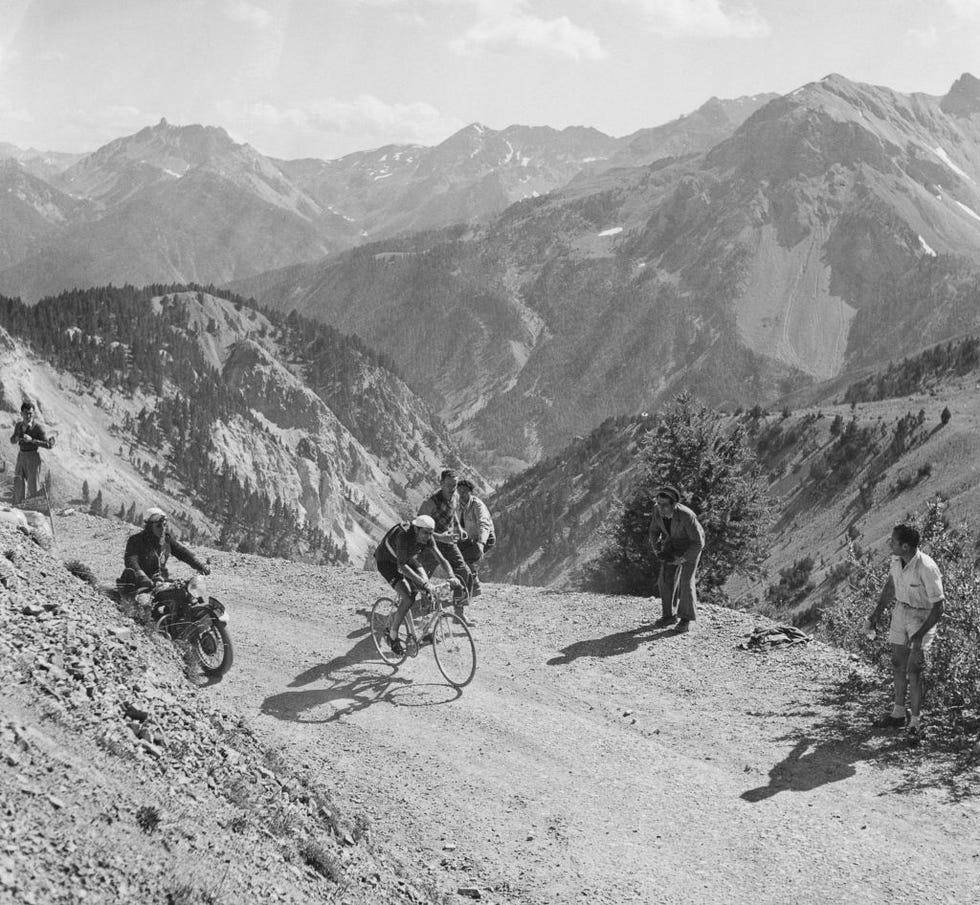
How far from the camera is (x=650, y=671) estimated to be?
1569cm

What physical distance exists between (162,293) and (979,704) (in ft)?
550

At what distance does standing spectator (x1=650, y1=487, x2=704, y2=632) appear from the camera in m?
16.9

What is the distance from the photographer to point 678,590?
1778 cm

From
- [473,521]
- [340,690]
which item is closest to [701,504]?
[473,521]

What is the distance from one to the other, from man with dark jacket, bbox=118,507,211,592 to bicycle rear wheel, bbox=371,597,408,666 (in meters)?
3.03

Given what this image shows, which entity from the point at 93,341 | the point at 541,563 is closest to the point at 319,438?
the point at 93,341

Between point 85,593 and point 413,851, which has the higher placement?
point 85,593

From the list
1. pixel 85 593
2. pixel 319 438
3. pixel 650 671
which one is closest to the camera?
pixel 85 593

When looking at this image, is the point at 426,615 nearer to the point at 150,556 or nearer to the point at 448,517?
the point at 448,517

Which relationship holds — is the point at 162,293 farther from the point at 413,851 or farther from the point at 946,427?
the point at 413,851

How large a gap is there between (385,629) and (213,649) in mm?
2848

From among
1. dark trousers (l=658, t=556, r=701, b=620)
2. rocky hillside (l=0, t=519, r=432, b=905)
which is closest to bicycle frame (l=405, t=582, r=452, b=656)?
rocky hillside (l=0, t=519, r=432, b=905)

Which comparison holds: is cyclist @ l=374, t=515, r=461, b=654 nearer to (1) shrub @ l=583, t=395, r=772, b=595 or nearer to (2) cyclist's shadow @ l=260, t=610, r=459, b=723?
(2) cyclist's shadow @ l=260, t=610, r=459, b=723

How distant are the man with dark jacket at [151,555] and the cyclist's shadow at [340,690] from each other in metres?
2.44
